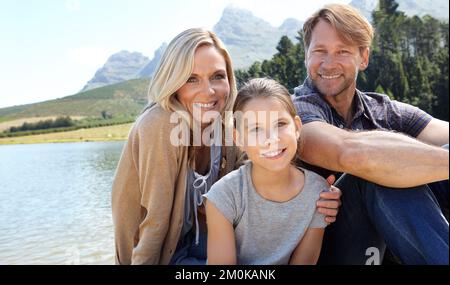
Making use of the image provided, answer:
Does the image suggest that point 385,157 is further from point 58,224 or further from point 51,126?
point 51,126

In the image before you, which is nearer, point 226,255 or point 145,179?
point 226,255

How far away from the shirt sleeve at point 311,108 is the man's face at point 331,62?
0.23 metres

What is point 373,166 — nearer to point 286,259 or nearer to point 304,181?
point 304,181

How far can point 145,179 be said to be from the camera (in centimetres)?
288

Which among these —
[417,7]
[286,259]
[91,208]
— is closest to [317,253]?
[286,259]

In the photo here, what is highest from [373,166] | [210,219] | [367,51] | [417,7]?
[367,51]

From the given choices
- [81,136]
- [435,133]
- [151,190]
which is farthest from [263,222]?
[81,136]

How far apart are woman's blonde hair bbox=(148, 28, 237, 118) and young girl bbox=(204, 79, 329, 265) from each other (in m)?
0.63

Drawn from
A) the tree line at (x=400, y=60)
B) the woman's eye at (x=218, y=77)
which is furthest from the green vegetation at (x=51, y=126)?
the woman's eye at (x=218, y=77)

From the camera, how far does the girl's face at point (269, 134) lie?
260cm

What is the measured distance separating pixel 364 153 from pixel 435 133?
53.8 inches

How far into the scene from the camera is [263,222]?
260cm

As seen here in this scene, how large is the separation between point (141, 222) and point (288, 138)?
3.89 feet

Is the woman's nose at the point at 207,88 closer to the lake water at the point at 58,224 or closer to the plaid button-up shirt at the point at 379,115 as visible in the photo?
the plaid button-up shirt at the point at 379,115
